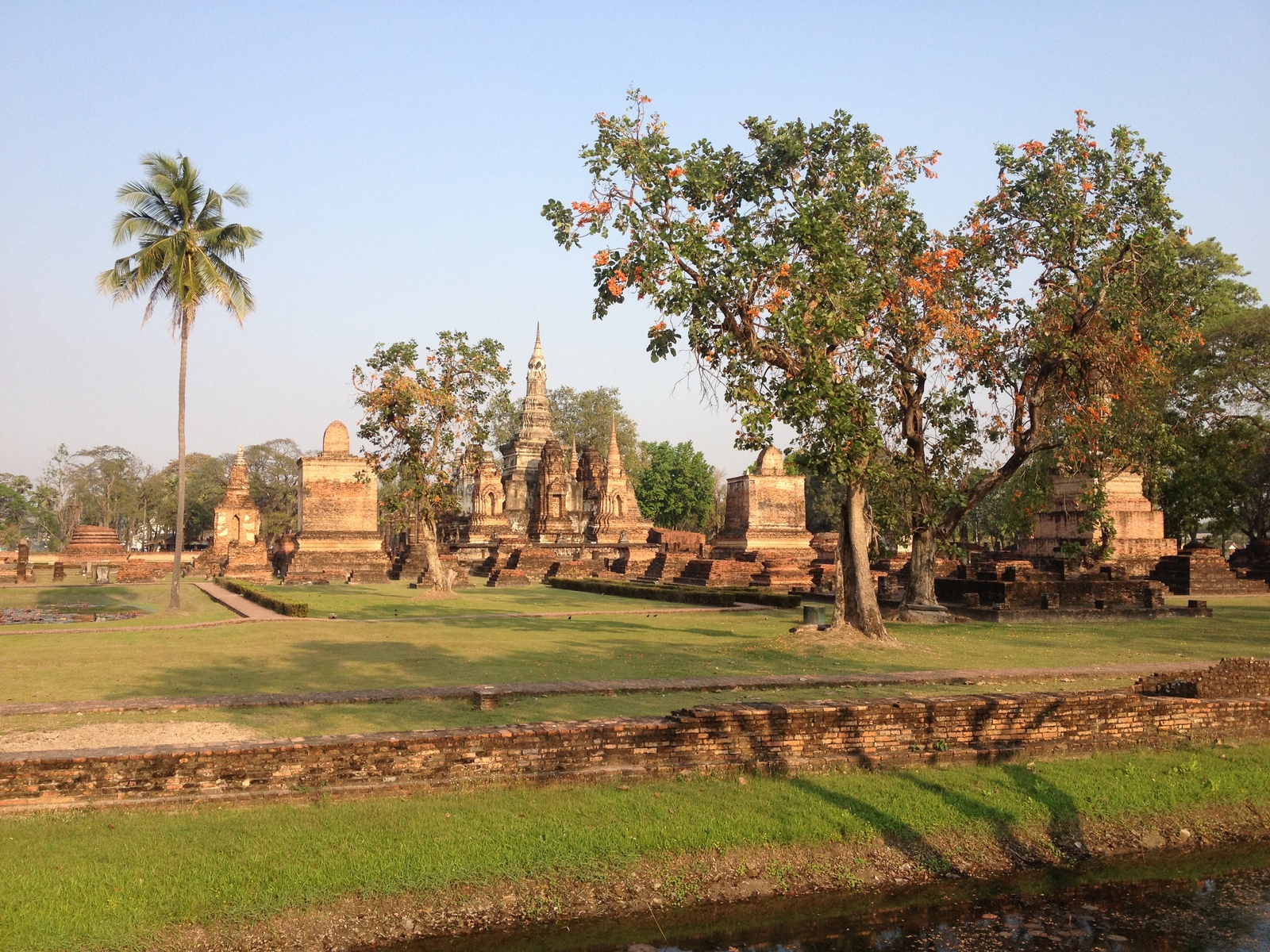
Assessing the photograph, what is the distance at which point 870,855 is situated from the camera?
21.1ft

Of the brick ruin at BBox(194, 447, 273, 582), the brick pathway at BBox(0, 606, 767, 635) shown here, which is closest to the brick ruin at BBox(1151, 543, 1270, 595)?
the brick pathway at BBox(0, 606, 767, 635)

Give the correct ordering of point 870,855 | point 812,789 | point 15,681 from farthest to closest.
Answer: point 15,681
point 812,789
point 870,855

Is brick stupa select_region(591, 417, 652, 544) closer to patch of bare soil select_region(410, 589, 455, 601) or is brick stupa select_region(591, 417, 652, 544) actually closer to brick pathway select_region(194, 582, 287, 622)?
patch of bare soil select_region(410, 589, 455, 601)

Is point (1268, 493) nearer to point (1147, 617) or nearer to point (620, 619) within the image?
point (1147, 617)

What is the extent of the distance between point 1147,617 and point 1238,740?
10243 mm

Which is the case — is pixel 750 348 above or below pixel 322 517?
above

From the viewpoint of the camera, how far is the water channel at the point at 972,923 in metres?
5.57

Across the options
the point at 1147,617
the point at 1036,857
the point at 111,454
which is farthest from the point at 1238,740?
the point at 111,454

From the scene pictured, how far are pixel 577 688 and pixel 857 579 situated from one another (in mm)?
5734

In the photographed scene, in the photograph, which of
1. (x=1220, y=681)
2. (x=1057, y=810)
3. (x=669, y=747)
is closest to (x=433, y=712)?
(x=669, y=747)

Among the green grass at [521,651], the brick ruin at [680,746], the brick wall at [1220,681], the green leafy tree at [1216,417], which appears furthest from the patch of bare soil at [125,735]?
the green leafy tree at [1216,417]

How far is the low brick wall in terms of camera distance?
6227mm

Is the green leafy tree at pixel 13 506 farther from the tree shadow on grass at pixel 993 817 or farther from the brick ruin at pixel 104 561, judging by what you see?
the tree shadow on grass at pixel 993 817

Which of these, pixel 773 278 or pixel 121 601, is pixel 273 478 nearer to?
pixel 121 601
